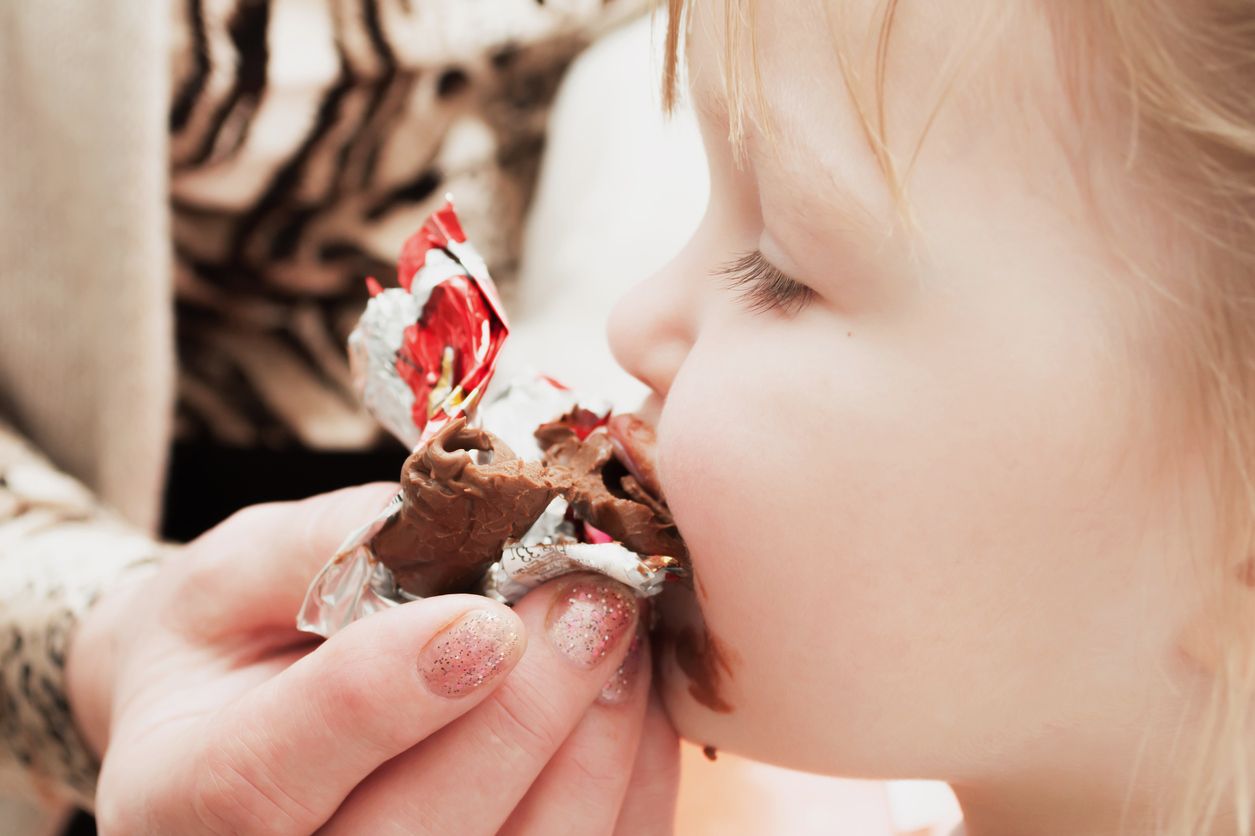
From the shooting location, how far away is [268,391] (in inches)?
46.6

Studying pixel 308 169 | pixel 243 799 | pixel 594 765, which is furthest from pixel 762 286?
pixel 308 169

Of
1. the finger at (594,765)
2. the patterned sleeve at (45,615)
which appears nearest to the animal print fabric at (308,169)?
the patterned sleeve at (45,615)

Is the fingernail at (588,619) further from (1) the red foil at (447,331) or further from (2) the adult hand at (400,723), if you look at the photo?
(1) the red foil at (447,331)

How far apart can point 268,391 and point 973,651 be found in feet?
2.80

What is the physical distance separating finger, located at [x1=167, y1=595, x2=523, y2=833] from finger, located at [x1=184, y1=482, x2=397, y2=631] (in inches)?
3.9

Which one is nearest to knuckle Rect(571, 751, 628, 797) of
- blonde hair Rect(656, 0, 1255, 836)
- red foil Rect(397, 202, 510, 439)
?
red foil Rect(397, 202, 510, 439)

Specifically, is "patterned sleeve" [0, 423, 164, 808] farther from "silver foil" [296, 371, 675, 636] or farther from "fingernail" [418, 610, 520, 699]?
"fingernail" [418, 610, 520, 699]

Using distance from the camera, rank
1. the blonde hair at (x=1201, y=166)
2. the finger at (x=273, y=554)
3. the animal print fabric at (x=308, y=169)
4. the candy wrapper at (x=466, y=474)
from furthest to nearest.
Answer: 1. the animal print fabric at (x=308, y=169)
2. the finger at (x=273, y=554)
3. the candy wrapper at (x=466, y=474)
4. the blonde hair at (x=1201, y=166)

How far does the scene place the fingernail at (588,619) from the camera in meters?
0.59

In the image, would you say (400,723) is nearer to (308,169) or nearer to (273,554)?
(273,554)

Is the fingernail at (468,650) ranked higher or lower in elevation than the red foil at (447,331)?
lower

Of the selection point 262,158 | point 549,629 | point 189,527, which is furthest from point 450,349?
point 189,527

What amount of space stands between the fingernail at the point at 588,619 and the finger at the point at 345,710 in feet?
0.11

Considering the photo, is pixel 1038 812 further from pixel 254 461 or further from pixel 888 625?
pixel 254 461
